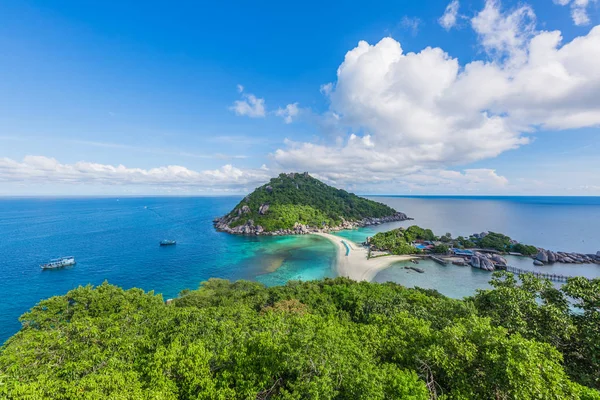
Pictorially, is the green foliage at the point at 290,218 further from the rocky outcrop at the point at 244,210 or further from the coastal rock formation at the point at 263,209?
the rocky outcrop at the point at 244,210

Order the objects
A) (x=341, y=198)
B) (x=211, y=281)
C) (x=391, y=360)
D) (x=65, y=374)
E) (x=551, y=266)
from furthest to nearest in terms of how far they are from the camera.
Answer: (x=341, y=198)
(x=551, y=266)
(x=211, y=281)
(x=391, y=360)
(x=65, y=374)

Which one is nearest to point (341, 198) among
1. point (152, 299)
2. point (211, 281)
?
point (211, 281)

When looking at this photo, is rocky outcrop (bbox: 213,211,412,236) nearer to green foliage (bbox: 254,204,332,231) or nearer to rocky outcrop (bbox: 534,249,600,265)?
green foliage (bbox: 254,204,332,231)

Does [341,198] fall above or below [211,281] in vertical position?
above

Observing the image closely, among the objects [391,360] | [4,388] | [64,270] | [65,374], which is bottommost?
[64,270]

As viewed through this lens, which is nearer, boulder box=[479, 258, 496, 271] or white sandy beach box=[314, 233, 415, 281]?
white sandy beach box=[314, 233, 415, 281]

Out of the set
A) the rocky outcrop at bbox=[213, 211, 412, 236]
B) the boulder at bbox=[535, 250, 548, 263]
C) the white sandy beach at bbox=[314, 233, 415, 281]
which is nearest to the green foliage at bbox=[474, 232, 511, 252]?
the boulder at bbox=[535, 250, 548, 263]

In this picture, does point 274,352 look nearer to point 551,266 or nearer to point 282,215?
point 551,266

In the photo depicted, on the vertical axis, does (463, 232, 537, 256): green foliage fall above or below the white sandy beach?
above
